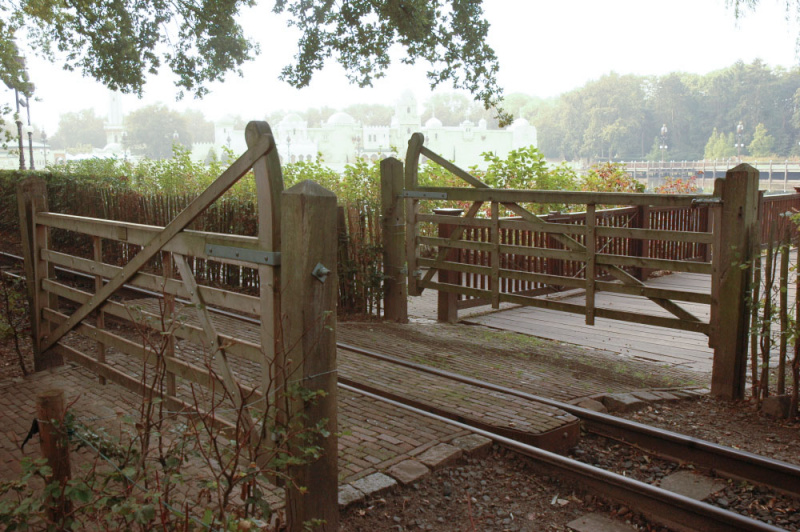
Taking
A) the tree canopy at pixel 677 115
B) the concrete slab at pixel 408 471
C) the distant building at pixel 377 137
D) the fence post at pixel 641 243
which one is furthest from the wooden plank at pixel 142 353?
the distant building at pixel 377 137

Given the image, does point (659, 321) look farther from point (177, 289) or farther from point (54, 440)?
point (54, 440)

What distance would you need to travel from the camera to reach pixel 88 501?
239cm

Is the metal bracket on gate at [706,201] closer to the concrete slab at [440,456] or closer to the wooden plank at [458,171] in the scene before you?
the wooden plank at [458,171]

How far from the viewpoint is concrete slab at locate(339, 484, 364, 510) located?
11.8 ft

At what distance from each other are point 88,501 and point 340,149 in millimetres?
130977

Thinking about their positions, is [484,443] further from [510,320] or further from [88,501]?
[510,320]

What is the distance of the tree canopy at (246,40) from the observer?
16047 millimetres

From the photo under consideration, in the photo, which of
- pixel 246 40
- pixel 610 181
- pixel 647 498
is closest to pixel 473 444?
pixel 647 498

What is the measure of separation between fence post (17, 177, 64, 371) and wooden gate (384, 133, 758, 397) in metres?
3.66

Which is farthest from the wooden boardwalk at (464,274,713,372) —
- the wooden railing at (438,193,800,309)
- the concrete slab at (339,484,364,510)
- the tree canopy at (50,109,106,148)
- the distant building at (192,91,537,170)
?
the tree canopy at (50,109,106,148)

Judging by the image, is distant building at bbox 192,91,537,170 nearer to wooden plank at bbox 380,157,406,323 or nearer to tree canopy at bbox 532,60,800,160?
tree canopy at bbox 532,60,800,160

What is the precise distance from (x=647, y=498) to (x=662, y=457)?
2.80 ft

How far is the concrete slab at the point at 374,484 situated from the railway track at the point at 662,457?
87cm

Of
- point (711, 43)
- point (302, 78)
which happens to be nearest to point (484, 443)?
point (302, 78)
